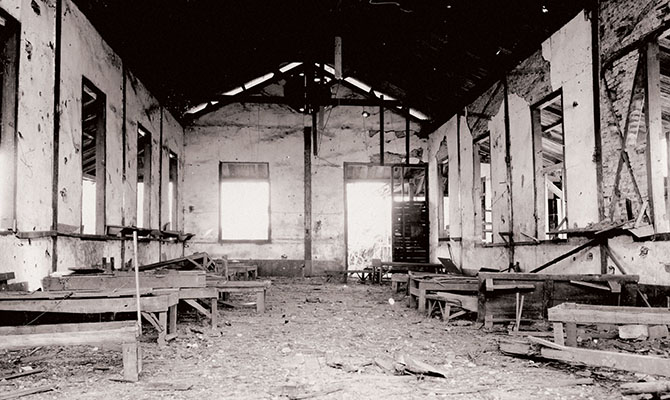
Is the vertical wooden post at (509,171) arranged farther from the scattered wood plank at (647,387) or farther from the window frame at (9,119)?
the window frame at (9,119)

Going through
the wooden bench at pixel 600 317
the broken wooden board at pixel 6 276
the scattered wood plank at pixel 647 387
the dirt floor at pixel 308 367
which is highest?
the broken wooden board at pixel 6 276

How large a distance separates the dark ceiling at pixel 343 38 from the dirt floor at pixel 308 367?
522cm

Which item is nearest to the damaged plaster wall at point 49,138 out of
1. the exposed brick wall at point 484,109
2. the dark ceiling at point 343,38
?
the dark ceiling at point 343,38

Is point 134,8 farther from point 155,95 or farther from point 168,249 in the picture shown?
point 168,249

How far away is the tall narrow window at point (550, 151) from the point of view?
28.9ft

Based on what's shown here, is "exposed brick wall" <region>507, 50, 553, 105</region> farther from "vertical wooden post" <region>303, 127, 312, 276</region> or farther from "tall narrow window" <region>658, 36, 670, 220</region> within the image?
"vertical wooden post" <region>303, 127, 312, 276</region>

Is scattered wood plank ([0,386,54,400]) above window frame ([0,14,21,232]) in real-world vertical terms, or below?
below

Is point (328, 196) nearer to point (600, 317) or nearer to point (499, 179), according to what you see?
point (499, 179)

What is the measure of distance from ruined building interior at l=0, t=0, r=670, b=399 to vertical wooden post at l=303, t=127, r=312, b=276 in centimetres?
9

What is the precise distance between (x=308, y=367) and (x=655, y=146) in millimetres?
4763

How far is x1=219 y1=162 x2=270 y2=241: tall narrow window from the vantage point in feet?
51.8

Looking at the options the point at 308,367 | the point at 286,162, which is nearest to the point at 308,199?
the point at 286,162

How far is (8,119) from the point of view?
19.1ft

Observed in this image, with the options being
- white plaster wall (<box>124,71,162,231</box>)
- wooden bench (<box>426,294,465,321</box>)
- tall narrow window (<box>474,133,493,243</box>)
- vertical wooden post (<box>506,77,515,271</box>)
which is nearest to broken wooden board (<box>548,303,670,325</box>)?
wooden bench (<box>426,294,465,321</box>)
